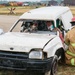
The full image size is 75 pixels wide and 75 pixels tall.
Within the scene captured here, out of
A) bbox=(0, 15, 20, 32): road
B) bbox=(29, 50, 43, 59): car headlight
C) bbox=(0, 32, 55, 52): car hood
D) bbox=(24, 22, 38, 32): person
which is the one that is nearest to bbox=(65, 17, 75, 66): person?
bbox=(0, 32, 55, 52): car hood

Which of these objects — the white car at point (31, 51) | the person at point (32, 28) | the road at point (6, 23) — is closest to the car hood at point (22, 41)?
the white car at point (31, 51)

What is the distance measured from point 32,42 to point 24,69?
0.69m

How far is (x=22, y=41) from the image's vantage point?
6.52 meters

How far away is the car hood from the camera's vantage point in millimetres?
6207

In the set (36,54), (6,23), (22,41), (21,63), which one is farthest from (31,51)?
(6,23)

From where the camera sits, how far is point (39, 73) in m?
6.27

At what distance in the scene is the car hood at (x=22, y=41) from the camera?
6.21 m

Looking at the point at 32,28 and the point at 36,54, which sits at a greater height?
the point at 32,28

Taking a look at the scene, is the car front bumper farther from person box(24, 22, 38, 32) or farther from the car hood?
person box(24, 22, 38, 32)

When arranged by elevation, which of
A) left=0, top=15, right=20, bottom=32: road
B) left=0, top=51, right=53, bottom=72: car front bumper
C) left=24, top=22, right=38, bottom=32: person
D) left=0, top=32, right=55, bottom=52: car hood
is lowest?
left=0, top=51, right=53, bottom=72: car front bumper

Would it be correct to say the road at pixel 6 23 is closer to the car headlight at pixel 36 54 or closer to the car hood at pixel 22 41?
the car hood at pixel 22 41

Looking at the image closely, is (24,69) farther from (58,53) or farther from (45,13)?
(45,13)

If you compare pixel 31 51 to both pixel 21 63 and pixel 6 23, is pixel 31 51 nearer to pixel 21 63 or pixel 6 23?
pixel 21 63

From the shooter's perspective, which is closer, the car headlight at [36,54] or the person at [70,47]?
the car headlight at [36,54]
